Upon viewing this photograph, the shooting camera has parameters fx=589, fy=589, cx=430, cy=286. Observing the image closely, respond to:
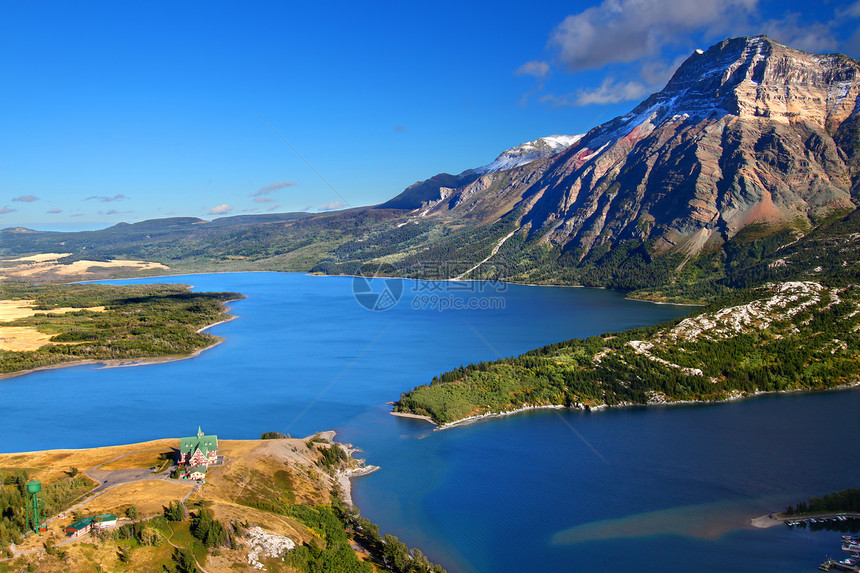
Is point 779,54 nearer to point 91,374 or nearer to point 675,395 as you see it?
point 675,395

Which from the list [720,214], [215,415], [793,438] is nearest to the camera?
[793,438]

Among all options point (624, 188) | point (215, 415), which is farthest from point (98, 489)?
point (624, 188)

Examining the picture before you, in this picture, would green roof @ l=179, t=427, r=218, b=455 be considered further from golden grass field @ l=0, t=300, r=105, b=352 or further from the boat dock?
golden grass field @ l=0, t=300, r=105, b=352

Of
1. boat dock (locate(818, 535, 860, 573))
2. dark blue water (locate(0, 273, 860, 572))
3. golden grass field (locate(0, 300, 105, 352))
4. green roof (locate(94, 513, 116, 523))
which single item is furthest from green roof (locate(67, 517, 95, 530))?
golden grass field (locate(0, 300, 105, 352))

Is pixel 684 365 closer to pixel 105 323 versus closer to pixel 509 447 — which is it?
pixel 509 447

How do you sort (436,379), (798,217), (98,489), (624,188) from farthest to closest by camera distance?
(624,188) → (798,217) → (436,379) → (98,489)

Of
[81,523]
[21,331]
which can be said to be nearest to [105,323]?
[21,331]

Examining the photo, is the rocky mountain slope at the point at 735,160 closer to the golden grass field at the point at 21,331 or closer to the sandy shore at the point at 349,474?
the sandy shore at the point at 349,474
